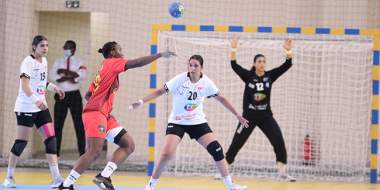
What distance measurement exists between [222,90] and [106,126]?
554 centimetres

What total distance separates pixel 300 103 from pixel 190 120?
4.93 meters

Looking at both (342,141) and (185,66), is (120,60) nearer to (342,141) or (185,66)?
(185,66)

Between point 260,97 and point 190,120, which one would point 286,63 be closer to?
point 260,97

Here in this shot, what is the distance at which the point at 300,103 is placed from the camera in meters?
14.3

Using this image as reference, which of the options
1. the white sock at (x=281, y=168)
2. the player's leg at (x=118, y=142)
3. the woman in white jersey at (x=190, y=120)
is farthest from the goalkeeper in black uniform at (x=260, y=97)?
the player's leg at (x=118, y=142)

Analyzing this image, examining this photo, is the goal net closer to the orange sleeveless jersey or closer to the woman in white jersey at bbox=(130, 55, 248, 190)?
the woman in white jersey at bbox=(130, 55, 248, 190)

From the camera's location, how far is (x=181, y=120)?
9805 millimetres

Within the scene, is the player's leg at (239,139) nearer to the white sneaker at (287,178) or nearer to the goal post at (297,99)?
the white sneaker at (287,178)

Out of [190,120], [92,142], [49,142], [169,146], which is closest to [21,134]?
[49,142]

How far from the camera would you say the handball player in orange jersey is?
9.33m

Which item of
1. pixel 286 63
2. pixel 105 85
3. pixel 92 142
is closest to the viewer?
pixel 92 142

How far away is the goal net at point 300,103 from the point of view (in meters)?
13.7

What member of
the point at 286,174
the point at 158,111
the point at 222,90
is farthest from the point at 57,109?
the point at 286,174

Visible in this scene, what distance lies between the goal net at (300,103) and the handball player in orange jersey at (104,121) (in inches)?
152
